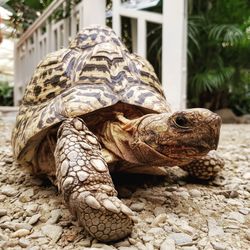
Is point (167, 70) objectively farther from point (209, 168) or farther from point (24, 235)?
point (24, 235)

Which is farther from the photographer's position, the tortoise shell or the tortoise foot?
the tortoise shell

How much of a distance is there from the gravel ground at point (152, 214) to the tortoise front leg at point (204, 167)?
0.19 feet

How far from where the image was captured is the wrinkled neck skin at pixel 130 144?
1.52 m

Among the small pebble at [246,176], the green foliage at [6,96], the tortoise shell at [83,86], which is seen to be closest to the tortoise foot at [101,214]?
the tortoise shell at [83,86]

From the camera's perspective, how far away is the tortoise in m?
1.32

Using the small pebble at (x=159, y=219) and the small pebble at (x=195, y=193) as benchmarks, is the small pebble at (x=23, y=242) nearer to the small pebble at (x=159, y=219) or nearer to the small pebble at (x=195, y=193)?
the small pebble at (x=159, y=219)

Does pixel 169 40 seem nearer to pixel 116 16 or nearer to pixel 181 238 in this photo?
pixel 116 16

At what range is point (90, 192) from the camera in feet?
4.24

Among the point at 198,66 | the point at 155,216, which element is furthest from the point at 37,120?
the point at 198,66

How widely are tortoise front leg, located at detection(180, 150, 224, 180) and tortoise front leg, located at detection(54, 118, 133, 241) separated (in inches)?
29.6

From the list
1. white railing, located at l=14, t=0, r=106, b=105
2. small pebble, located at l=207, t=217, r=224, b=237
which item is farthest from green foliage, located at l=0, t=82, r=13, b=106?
small pebble, located at l=207, t=217, r=224, b=237

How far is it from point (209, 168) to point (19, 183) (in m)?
1.03

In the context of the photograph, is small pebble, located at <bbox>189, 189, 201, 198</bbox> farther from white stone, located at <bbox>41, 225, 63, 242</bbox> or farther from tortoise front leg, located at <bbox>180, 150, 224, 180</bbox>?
white stone, located at <bbox>41, 225, 63, 242</bbox>

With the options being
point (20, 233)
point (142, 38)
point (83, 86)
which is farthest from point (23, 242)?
point (142, 38)
